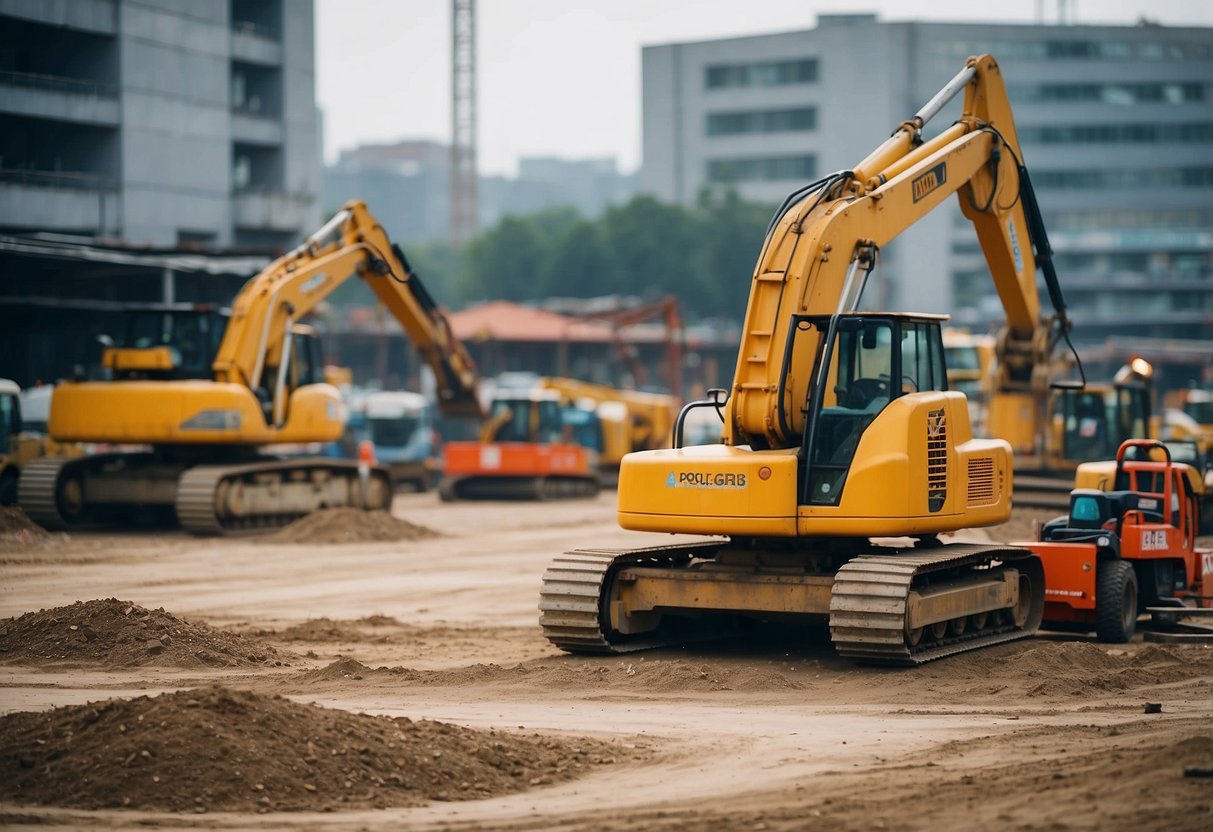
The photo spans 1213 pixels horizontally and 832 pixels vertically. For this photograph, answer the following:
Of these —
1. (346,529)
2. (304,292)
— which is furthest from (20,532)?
(304,292)

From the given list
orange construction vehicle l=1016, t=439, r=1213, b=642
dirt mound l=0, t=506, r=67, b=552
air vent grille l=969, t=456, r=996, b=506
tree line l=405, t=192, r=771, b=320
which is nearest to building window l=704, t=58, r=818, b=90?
tree line l=405, t=192, r=771, b=320

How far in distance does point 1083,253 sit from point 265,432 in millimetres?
94662

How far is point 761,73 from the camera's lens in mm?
118312

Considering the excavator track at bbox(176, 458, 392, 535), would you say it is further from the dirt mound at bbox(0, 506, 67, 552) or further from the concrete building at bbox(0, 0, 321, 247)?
the concrete building at bbox(0, 0, 321, 247)

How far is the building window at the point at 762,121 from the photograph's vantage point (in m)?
116

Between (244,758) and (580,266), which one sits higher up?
(580,266)

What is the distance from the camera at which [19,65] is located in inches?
2111

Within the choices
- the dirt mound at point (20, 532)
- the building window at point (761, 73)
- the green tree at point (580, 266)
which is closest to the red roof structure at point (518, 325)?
the green tree at point (580, 266)

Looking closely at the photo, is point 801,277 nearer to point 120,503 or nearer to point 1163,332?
point 120,503

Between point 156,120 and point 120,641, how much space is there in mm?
43726

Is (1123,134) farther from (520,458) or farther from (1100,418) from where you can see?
(1100,418)

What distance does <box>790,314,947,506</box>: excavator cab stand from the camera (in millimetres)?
15078

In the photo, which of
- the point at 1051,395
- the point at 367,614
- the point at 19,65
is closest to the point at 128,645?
the point at 367,614

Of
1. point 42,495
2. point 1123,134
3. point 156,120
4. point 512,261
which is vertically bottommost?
point 42,495
